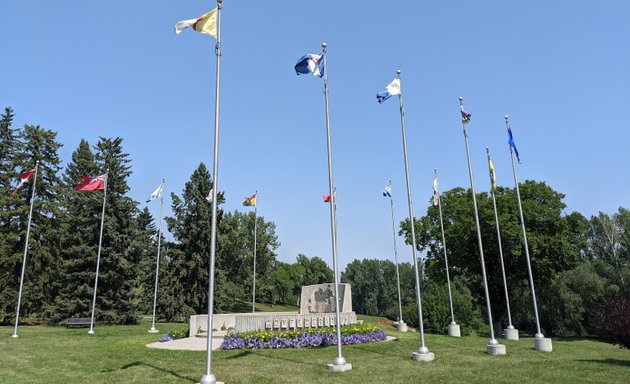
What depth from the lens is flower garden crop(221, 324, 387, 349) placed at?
16.5 metres

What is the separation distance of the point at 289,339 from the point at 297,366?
4.73 metres

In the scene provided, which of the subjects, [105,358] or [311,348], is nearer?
[105,358]

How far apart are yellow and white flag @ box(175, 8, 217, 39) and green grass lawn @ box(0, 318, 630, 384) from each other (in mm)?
9066

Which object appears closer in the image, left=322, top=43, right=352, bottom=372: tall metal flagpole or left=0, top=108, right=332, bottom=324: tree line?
left=322, top=43, right=352, bottom=372: tall metal flagpole

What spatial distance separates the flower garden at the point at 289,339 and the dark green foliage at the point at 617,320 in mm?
8659

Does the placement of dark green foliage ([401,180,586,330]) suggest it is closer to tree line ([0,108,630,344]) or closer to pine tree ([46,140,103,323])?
tree line ([0,108,630,344])

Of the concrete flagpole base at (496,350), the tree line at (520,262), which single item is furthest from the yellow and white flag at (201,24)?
the tree line at (520,262)

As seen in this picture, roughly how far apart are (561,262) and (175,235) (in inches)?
Answer: 1482

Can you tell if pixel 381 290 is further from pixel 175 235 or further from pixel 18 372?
pixel 18 372

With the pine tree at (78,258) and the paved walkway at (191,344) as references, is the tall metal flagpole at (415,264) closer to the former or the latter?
the paved walkway at (191,344)

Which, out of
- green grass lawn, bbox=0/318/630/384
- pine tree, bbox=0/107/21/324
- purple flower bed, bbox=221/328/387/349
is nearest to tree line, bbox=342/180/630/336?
green grass lawn, bbox=0/318/630/384

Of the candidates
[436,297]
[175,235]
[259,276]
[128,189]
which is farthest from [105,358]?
[259,276]

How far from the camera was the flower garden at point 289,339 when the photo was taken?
16.5 m

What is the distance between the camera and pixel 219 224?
143 ft
